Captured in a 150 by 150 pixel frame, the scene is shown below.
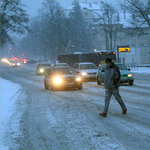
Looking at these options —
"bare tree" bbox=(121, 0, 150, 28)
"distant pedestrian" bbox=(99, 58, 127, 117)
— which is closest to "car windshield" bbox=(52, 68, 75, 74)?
"distant pedestrian" bbox=(99, 58, 127, 117)

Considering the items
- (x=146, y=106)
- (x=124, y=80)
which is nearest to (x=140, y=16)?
(x=124, y=80)

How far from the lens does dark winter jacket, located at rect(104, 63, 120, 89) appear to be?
10273 millimetres

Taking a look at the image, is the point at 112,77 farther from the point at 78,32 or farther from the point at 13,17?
the point at 78,32

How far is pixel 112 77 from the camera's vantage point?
33.8 ft

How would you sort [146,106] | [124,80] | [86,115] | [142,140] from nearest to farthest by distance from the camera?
[142,140]
[86,115]
[146,106]
[124,80]

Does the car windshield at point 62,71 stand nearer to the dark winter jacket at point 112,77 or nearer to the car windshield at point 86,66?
the car windshield at point 86,66

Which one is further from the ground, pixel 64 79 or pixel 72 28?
pixel 72 28

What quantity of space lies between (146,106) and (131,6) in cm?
3484

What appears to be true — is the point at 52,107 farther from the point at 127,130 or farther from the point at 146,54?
the point at 146,54

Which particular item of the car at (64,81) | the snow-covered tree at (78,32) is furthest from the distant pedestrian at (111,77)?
the snow-covered tree at (78,32)

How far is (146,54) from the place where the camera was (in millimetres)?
70875

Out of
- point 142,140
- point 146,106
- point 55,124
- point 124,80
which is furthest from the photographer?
→ point 124,80

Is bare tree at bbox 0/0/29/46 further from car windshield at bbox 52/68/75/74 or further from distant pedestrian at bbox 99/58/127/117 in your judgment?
distant pedestrian at bbox 99/58/127/117

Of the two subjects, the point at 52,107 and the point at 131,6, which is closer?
the point at 52,107
